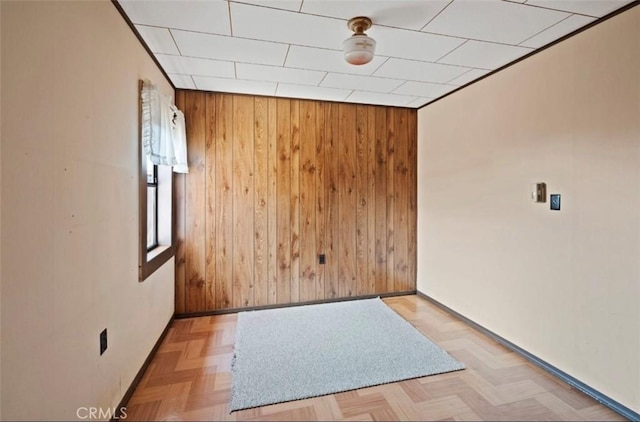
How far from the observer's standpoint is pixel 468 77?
9.04 feet

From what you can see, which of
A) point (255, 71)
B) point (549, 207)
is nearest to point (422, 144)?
point (549, 207)

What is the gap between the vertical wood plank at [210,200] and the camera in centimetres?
315

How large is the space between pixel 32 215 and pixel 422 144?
139 inches

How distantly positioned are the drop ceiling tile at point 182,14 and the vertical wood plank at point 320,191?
157 cm

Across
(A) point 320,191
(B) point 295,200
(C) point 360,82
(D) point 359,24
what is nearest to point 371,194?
(A) point 320,191

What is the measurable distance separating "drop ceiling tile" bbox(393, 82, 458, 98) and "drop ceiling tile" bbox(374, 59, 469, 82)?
130 mm

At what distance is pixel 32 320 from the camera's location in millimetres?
1067

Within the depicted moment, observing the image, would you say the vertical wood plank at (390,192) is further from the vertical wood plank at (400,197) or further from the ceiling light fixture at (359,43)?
the ceiling light fixture at (359,43)

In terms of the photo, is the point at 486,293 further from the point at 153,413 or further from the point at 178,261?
the point at 178,261

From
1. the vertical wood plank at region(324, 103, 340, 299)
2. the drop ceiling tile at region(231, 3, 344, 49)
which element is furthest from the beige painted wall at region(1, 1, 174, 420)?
the vertical wood plank at region(324, 103, 340, 299)

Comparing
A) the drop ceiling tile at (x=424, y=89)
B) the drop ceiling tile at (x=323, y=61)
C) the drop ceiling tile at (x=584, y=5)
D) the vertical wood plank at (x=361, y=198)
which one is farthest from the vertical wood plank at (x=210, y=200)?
the drop ceiling tile at (x=584, y=5)

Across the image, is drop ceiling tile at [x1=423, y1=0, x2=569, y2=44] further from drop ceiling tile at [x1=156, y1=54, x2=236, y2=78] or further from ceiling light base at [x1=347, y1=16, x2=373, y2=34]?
drop ceiling tile at [x1=156, y1=54, x2=236, y2=78]

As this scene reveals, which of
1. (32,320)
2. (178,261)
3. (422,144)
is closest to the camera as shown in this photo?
(32,320)

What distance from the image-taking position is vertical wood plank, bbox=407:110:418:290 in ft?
12.4
